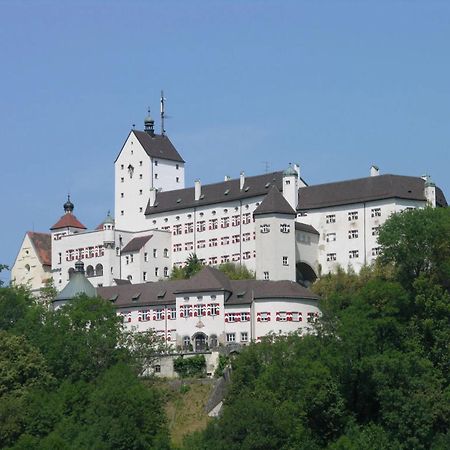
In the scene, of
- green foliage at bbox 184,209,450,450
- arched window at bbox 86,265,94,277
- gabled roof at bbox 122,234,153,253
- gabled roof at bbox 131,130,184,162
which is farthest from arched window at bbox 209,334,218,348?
gabled roof at bbox 131,130,184,162

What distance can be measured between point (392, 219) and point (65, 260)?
114ft

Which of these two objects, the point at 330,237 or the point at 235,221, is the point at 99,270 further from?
the point at 330,237

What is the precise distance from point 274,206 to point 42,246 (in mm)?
29593

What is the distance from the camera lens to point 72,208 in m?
145

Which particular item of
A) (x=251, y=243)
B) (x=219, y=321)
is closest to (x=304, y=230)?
(x=251, y=243)

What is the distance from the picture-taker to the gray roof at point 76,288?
12294 cm

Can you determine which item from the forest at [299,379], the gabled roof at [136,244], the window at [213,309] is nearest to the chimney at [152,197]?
the gabled roof at [136,244]

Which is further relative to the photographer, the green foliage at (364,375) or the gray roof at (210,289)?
the gray roof at (210,289)

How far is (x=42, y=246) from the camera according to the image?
143 m

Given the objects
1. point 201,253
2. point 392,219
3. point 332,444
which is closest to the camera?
point 332,444

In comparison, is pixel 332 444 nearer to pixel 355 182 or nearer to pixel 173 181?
pixel 355 182

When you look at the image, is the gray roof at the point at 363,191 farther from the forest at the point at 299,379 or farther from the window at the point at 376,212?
the forest at the point at 299,379

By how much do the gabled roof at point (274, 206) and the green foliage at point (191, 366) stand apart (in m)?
15.3

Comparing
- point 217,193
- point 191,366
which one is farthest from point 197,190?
point 191,366
